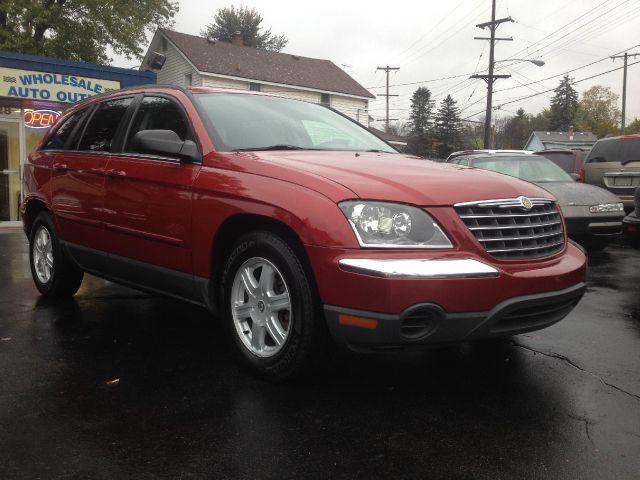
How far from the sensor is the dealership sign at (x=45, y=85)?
1351 centimetres

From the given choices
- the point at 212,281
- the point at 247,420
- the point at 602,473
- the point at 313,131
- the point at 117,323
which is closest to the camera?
the point at 602,473

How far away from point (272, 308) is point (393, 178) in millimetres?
961

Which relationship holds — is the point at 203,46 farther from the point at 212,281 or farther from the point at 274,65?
the point at 212,281

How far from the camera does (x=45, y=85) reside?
1399 cm

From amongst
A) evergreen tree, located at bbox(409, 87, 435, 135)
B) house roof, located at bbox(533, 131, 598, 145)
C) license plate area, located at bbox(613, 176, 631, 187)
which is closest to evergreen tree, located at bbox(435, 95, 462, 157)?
house roof, located at bbox(533, 131, 598, 145)

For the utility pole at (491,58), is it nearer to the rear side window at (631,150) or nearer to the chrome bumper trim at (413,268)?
the rear side window at (631,150)

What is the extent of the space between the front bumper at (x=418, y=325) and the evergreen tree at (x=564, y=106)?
8805 centimetres

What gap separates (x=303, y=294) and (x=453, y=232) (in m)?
0.81

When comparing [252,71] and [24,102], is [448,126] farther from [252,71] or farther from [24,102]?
[24,102]

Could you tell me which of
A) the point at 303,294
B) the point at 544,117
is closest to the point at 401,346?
the point at 303,294

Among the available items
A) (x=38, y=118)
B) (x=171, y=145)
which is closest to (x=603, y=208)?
(x=171, y=145)

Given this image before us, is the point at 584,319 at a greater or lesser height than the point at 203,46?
lesser

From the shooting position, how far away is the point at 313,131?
458 centimetres

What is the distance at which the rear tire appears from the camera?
5.59 metres
